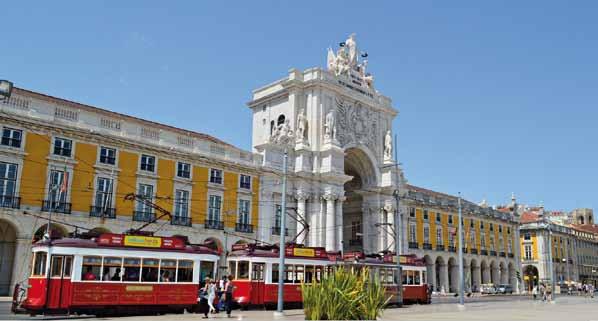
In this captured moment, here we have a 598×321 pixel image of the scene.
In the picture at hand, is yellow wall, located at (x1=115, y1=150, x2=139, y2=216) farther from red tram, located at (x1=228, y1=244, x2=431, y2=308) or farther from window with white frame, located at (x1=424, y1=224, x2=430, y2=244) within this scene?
window with white frame, located at (x1=424, y1=224, x2=430, y2=244)

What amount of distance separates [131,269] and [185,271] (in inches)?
94.6

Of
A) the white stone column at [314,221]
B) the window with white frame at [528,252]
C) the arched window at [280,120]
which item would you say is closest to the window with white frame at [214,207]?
the white stone column at [314,221]

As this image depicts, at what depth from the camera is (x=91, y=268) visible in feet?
69.3

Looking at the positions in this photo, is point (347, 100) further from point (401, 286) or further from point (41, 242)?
point (41, 242)

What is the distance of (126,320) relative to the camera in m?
19.0

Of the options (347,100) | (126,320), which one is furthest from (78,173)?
(347,100)

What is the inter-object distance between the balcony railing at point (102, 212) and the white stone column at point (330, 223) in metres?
18.2

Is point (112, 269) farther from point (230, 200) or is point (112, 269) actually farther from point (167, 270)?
point (230, 200)

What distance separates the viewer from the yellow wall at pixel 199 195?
Answer: 3842 cm

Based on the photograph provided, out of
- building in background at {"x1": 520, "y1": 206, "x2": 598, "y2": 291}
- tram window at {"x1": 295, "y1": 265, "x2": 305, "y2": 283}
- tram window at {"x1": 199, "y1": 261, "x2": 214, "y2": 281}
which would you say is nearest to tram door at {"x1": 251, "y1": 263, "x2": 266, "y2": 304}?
tram window at {"x1": 295, "y1": 265, "x2": 305, "y2": 283}

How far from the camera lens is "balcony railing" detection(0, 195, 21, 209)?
29.6 metres

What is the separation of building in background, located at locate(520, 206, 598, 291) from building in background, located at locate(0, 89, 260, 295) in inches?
2311

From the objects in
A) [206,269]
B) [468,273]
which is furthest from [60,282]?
[468,273]

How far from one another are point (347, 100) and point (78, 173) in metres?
26.7
